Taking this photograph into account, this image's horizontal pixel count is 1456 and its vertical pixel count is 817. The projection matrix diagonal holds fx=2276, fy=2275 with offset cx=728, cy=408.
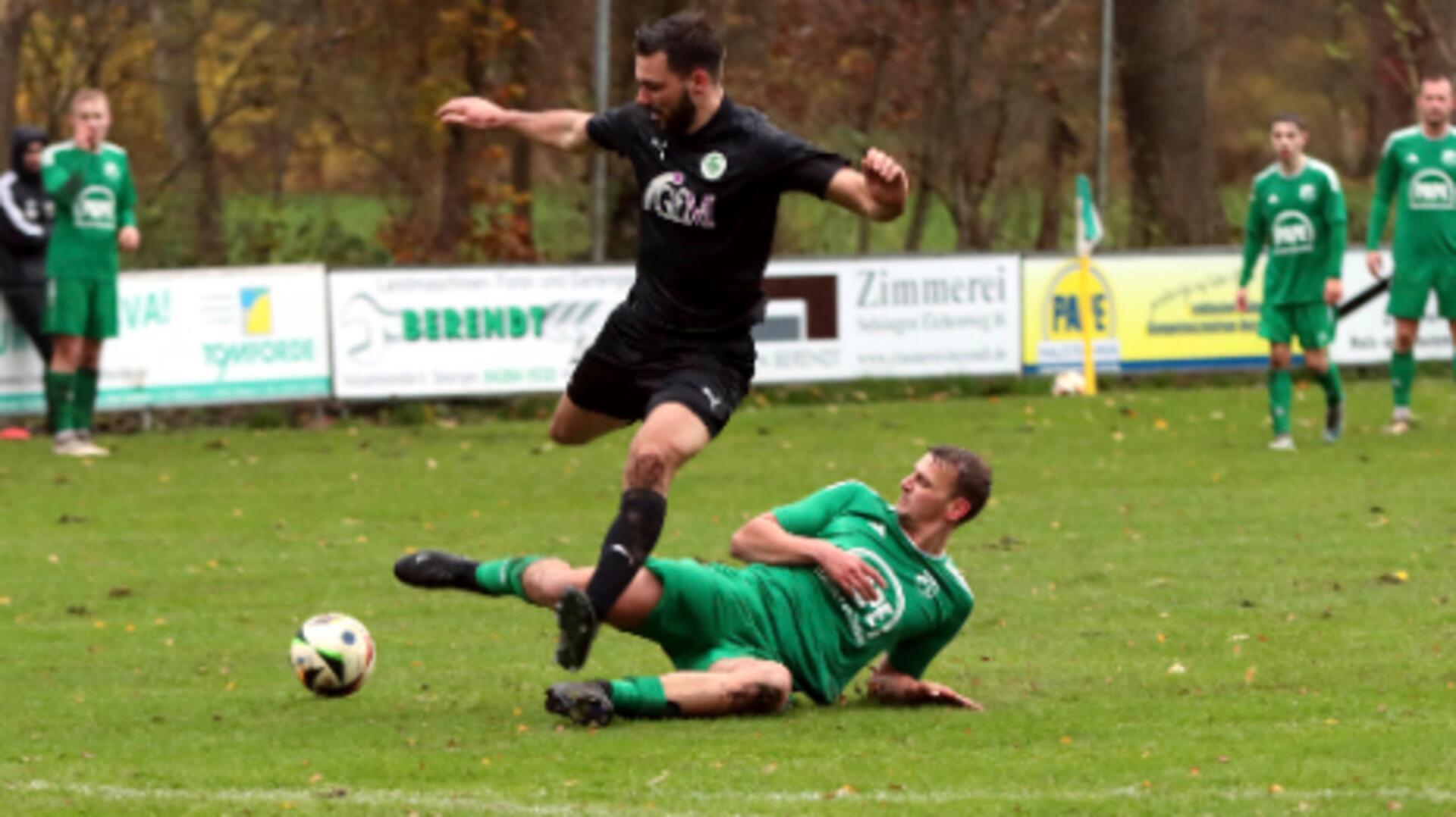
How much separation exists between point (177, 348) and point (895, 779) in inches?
509

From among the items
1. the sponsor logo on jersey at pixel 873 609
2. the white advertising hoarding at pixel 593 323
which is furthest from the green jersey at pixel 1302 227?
the sponsor logo on jersey at pixel 873 609

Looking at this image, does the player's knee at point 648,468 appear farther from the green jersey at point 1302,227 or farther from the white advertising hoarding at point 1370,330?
the white advertising hoarding at point 1370,330

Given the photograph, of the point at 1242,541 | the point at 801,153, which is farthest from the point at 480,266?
the point at 801,153

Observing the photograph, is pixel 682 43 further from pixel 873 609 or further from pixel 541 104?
pixel 541 104

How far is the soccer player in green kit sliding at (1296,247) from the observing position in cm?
1522

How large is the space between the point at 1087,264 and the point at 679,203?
12796 millimetres

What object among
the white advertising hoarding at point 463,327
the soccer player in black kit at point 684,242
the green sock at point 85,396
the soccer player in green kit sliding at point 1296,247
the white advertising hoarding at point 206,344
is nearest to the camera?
the soccer player in black kit at point 684,242

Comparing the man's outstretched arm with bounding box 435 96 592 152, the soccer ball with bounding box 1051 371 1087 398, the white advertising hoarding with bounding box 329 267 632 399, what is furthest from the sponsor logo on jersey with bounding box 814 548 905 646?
the soccer ball with bounding box 1051 371 1087 398

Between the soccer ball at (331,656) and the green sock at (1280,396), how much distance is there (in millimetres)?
9377

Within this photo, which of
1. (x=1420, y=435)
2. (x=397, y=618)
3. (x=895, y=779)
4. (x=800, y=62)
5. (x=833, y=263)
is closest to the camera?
(x=895, y=779)

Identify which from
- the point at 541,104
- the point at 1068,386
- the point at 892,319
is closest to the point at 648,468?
the point at 892,319

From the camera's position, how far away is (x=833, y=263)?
65.0ft

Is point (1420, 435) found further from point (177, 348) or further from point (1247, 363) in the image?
point (177, 348)

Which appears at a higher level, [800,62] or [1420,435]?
[800,62]
